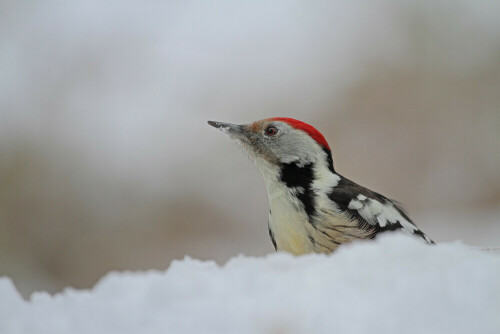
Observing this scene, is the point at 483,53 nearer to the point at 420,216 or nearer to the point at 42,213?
the point at 420,216

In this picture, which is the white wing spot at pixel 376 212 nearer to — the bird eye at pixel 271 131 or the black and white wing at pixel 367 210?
the black and white wing at pixel 367 210

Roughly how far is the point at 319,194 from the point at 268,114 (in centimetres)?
85

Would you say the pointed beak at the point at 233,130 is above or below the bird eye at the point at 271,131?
below

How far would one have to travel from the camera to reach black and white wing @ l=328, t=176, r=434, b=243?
96 cm

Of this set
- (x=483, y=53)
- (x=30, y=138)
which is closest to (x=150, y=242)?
(x=30, y=138)

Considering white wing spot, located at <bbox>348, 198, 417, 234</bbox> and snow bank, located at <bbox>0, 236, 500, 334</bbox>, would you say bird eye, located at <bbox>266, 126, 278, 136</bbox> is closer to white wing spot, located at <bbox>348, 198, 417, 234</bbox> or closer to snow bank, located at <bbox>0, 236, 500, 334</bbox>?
white wing spot, located at <bbox>348, 198, 417, 234</bbox>

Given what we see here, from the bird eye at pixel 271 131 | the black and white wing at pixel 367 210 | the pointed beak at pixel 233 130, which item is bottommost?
the black and white wing at pixel 367 210

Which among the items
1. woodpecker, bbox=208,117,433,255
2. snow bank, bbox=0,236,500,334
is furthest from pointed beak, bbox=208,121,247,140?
snow bank, bbox=0,236,500,334

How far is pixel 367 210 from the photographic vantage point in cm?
98

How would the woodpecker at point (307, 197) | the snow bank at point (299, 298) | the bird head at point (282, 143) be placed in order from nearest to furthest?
the snow bank at point (299, 298)
the woodpecker at point (307, 197)
the bird head at point (282, 143)

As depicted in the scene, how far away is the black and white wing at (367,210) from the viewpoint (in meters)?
0.96

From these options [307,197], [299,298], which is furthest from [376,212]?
[299,298]

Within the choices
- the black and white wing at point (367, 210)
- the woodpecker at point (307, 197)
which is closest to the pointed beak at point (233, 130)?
the woodpecker at point (307, 197)

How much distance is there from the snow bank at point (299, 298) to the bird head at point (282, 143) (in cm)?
49
